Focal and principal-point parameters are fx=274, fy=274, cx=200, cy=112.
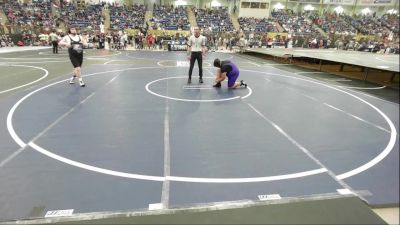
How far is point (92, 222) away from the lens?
190 cm

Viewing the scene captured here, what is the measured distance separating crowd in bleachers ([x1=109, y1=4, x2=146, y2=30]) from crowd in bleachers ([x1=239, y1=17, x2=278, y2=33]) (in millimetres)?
11417

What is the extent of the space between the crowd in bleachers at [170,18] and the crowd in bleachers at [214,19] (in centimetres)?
158

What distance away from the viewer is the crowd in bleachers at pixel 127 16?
28.3 m

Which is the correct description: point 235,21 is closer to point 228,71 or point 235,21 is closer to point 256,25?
point 256,25

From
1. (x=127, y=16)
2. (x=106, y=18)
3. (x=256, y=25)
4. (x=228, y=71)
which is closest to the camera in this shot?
(x=228, y=71)

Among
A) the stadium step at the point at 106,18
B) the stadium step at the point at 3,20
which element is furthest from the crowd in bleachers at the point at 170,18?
the stadium step at the point at 3,20

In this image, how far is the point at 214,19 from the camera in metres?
31.8

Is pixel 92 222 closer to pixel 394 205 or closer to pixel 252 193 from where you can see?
pixel 252 193

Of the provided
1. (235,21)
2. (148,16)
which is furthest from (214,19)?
(148,16)

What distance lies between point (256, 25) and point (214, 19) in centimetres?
491

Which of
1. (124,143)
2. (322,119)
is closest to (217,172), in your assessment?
(124,143)

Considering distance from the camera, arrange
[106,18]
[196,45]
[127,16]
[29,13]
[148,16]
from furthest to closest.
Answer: [148,16], [127,16], [106,18], [29,13], [196,45]

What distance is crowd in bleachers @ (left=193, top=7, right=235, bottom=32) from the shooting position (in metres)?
30.1

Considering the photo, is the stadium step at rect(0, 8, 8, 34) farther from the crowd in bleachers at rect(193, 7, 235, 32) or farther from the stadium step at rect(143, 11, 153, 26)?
the crowd in bleachers at rect(193, 7, 235, 32)
